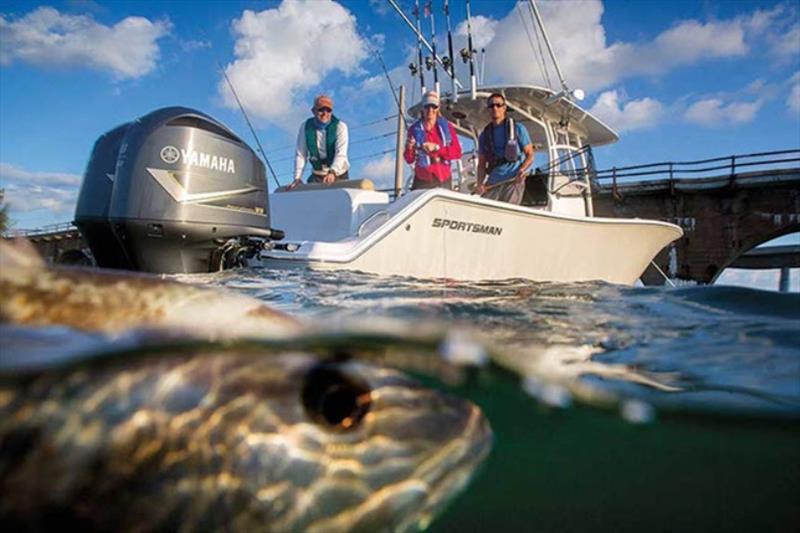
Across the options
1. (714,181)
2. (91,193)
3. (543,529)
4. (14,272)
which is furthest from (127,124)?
(714,181)

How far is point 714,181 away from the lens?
1792 cm

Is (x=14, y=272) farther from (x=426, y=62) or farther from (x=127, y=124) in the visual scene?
(x=426, y=62)

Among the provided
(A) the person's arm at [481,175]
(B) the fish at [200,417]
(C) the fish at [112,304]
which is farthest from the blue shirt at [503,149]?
(C) the fish at [112,304]

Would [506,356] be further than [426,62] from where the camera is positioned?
No

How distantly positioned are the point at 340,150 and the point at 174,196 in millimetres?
3710

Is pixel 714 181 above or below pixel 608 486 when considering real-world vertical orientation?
above

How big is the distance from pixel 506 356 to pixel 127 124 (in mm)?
4249

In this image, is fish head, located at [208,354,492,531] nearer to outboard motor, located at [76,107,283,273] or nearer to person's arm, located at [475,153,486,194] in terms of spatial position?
outboard motor, located at [76,107,283,273]

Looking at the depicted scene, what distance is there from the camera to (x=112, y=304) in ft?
4.37

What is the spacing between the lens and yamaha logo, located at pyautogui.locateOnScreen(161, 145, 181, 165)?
440 cm

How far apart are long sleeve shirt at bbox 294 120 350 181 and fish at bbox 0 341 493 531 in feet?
21.5

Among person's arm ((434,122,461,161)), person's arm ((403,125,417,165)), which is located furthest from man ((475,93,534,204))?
person's arm ((403,125,417,165))

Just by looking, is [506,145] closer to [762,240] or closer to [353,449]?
[353,449]

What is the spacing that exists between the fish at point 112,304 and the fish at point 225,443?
0.24ft
